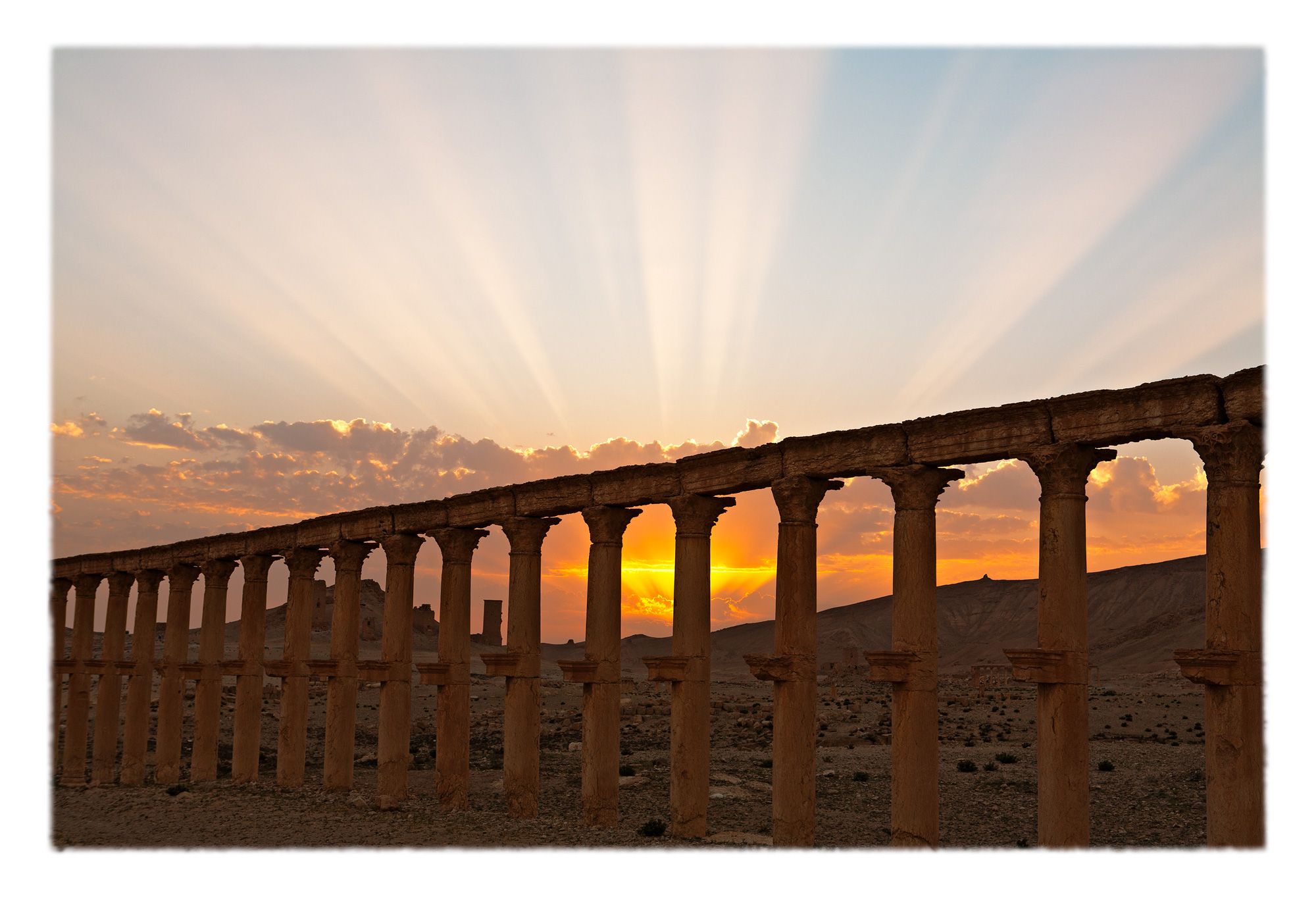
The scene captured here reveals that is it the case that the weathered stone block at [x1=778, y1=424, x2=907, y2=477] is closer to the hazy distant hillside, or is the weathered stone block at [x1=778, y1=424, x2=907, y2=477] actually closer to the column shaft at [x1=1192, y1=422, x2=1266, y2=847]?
the column shaft at [x1=1192, y1=422, x2=1266, y2=847]

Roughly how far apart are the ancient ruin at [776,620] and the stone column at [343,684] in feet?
0.18

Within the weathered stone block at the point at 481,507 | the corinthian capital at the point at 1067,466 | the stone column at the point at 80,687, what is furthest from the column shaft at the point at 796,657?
the stone column at the point at 80,687

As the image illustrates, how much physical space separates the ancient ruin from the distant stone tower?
6481cm

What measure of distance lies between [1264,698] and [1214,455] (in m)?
3.06

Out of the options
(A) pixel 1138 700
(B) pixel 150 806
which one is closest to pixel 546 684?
(A) pixel 1138 700

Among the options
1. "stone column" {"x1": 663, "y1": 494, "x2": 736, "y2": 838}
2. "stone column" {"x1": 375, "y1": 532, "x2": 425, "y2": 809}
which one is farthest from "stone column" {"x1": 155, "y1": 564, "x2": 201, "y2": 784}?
"stone column" {"x1": 663, "y1": 494, "x2": 736, "y2": 838}

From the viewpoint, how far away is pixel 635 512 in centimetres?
2556

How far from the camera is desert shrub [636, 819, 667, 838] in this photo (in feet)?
75.4

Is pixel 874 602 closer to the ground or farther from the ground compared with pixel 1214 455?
closer to the ground

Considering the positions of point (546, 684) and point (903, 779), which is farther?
point (546, 684)

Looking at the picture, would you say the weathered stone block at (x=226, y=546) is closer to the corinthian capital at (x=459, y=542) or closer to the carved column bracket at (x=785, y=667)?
the corinthian capital at (x=459, y=542)

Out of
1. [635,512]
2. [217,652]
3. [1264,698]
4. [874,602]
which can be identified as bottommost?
[874,602]

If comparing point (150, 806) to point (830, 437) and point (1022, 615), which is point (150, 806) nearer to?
point (830, 437)

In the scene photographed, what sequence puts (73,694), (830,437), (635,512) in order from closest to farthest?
(830,437) → (635,512) → (73,694)
